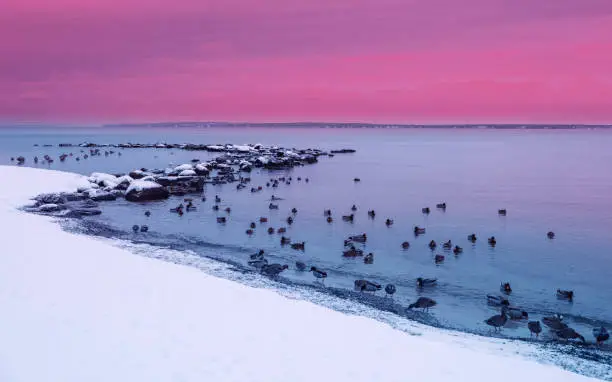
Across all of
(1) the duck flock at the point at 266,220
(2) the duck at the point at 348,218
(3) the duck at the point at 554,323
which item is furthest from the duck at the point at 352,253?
(3) the duck at the point at 554,323

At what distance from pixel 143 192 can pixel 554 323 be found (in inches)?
1245

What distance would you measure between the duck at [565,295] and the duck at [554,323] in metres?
2.93

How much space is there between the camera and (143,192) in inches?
1549

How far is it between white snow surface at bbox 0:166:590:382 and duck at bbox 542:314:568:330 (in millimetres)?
2253

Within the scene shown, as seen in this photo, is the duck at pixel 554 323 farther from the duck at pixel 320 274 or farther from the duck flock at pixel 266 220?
the duck at pixel 320 274

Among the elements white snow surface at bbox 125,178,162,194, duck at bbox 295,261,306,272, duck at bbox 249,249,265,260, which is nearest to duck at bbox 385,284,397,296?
duck at bbox 295,261,306,272

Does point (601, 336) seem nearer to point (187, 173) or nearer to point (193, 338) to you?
point (193, 338)

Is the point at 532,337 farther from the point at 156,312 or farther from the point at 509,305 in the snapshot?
the point at 156,312

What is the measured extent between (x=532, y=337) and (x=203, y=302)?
9.76 meters

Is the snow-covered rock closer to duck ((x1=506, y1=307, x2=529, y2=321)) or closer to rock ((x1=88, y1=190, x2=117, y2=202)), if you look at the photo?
rock ((x1=88, y1=190, x2=117, y2=202))

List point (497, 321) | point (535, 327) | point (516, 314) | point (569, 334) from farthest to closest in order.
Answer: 1. point (516, 314)
2. point (497, 321)
3. point (535, 327)
4. point (569, 334)

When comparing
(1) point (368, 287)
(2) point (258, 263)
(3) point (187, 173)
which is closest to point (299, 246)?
(2) point (258, 263)

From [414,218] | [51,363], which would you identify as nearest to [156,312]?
[51,363]

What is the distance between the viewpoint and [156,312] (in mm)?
12508
